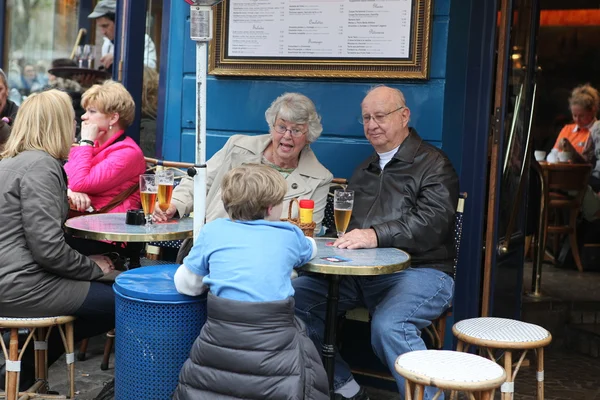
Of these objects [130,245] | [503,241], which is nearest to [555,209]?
[503,241]

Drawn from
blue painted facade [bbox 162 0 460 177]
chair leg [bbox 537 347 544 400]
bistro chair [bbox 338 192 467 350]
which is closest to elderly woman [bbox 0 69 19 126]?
blue painted facade [bbox 162 0 460 177]

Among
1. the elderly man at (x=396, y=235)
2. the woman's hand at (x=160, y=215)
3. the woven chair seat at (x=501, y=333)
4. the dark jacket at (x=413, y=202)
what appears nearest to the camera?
the woven chair seat at (x=501, y=333)

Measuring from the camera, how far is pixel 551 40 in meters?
11.0

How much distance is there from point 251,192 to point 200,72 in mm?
541

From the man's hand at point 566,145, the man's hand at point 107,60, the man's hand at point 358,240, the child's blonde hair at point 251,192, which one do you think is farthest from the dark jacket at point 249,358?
the man's hand at point 566,145

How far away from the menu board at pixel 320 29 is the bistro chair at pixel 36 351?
196 centimetres

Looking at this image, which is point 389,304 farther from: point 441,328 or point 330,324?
point 441,328

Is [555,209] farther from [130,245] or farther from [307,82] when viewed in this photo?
[130,245]

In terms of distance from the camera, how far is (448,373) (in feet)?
8.78

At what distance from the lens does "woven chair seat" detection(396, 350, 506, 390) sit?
2.63m

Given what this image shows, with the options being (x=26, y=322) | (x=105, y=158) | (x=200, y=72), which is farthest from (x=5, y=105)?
(x=200, y=72)

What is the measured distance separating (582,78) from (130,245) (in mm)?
8489

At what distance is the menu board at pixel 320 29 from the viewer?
4.23 meters

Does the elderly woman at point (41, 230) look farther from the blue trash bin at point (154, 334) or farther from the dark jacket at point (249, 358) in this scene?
the dark jacket at point (249, 358)
